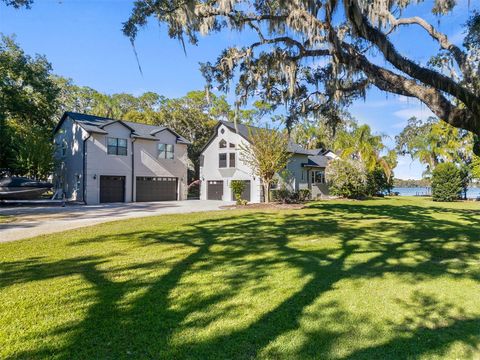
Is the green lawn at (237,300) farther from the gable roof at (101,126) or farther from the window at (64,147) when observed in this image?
A: the window at (64,147)

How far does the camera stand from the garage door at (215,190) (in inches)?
1081

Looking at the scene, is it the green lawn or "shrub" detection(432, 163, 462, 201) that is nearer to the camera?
the green lawn

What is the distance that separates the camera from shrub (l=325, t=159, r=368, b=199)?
1070 inches

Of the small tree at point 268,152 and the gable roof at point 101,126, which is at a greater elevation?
the gable roof at point 101,126

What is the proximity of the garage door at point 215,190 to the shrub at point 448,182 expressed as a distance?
63.0ft

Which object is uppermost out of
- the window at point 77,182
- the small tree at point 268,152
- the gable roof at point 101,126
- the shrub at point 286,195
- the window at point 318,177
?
the gable roof at point 101,126

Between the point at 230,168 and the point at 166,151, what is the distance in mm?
5950

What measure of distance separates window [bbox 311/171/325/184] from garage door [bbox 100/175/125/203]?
712 inches

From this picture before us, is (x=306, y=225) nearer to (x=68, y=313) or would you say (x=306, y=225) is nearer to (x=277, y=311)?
(x=277, y=311)

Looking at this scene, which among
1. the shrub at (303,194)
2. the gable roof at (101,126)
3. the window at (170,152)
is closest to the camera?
the gable roof at (101,126)

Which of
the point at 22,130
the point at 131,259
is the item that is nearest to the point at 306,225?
the point at 131,259

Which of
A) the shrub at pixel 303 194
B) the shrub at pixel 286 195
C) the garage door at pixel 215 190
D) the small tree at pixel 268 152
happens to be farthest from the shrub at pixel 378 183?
the garage door at pixel 215 190

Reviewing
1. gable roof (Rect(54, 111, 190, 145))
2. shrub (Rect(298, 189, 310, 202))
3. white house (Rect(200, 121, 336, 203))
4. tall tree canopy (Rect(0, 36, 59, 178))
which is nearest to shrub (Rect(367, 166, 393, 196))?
white house (Rect(200, 121, 336, 203))

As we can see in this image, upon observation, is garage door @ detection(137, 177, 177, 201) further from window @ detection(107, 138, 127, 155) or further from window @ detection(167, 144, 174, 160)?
window @ detection(107, 138, 127, 155)
